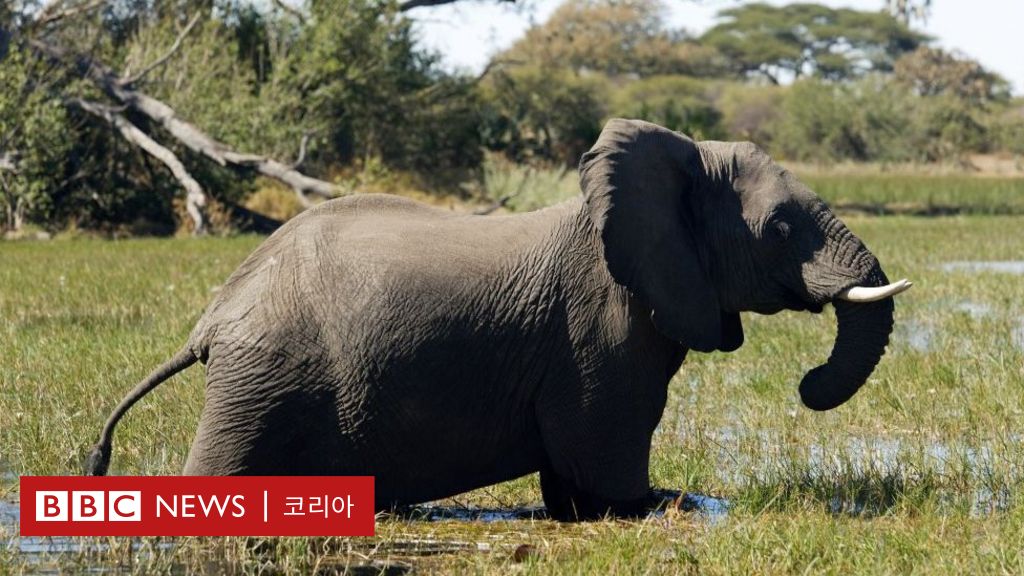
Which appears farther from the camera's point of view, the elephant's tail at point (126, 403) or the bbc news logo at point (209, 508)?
the elephant's tail at point (126, 403)

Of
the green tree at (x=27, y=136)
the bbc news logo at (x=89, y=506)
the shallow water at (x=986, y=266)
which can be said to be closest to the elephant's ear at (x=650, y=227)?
the bbc news logo at (x=89, y=506)

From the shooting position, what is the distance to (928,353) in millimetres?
10125

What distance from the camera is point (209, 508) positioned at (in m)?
5.39

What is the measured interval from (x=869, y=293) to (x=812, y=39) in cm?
7680

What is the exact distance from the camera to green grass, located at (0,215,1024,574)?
5188 millimetres

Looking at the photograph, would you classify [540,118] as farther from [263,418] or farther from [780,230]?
[263,418]

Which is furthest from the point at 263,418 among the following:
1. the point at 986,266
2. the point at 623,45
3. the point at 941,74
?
the point at 623,45

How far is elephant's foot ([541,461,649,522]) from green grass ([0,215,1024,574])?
0.08m

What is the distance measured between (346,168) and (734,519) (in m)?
26.5

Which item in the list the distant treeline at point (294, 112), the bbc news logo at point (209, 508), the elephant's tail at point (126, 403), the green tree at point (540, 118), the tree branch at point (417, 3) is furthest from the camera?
the green tree at point (540, 118)

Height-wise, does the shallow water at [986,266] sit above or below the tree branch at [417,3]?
below

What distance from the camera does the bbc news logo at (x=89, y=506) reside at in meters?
5.45

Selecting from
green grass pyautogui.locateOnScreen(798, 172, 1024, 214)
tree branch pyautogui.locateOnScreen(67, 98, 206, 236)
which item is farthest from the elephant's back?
green grass pyautogui.locateOnScreen(798, 172, 1024, 214)

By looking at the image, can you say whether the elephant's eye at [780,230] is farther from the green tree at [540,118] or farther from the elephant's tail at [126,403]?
the green tree at [540,118]
